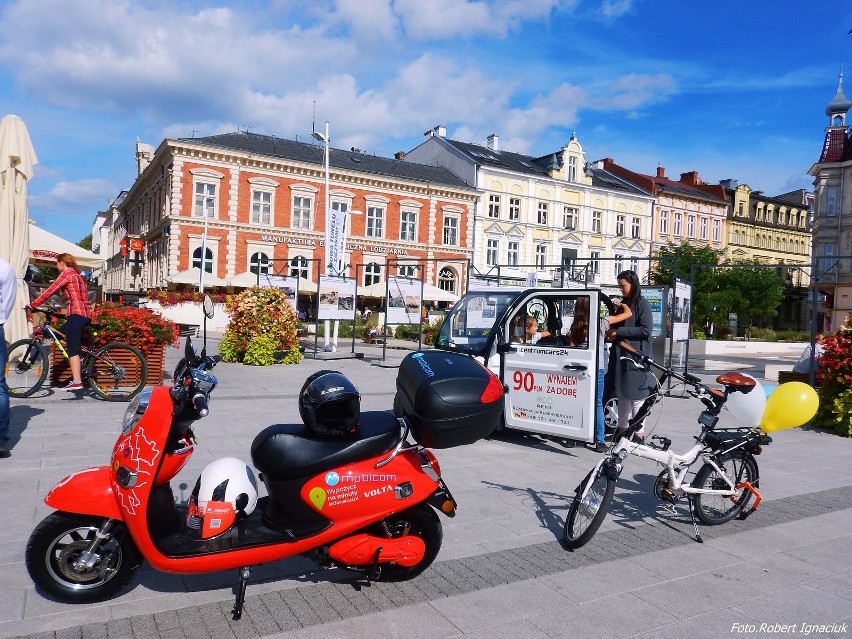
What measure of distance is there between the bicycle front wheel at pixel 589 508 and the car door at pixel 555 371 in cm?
254

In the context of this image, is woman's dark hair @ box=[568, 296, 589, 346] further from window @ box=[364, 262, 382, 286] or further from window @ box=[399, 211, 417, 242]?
window @ box=[399, 211, 417, 242]

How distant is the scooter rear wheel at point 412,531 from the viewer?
366 cm

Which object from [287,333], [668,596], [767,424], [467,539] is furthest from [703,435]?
[287,333]

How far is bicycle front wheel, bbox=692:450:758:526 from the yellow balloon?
1.36 feet

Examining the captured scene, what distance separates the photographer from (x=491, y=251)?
160ft

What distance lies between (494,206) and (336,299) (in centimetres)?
3212

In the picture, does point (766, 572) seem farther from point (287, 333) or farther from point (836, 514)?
point (287, 333)

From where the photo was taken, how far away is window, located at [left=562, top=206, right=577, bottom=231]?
50531mm

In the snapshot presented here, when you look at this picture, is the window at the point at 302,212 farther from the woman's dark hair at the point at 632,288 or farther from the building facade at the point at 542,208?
the woman's dark hair at the point at 632,288

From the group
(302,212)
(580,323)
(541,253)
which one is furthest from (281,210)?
(580,323)

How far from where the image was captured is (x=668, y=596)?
12.4ft

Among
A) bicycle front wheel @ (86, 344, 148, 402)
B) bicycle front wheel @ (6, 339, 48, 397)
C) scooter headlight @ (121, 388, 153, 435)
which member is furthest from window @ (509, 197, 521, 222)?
scooter headlight @ (121, 388, 153, 435)

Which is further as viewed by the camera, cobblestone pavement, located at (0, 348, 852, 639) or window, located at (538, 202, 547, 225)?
window, located at (538, 202, 547, 225)

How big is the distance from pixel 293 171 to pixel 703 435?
38.3 metres
